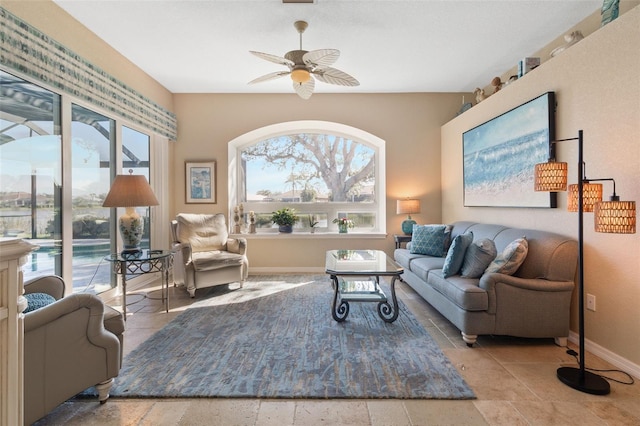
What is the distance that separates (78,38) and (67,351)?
2979 millimetres

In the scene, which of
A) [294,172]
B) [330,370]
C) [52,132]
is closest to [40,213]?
[52,132]

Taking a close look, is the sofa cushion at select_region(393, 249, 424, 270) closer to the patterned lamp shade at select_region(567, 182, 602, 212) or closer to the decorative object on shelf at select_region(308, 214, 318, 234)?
the decorative object on shelf at select_region(308, 214, 318, 234)

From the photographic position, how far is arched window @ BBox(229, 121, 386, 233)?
5.47 m

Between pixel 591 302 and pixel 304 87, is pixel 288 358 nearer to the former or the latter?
pixel 591 302

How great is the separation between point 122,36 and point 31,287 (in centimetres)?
268

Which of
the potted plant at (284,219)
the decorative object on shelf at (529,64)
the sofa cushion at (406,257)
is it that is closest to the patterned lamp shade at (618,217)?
the decorative object on shelf at (529,64)

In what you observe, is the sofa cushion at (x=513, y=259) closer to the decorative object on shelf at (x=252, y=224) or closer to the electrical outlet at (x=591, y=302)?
the electrical outlet at (x=591, y=302)

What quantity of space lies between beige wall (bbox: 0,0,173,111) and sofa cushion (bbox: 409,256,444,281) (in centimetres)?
400

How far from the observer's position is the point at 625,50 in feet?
6.88

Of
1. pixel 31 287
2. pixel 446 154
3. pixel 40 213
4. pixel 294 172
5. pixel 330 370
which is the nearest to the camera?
pixel 31 287

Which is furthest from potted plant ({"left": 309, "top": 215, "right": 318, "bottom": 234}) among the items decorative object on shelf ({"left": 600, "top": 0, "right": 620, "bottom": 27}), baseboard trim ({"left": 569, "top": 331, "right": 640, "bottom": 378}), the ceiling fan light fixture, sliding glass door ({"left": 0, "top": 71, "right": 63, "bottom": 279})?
decorative object on shelf ({"left": 600, "top": 0, "right": 620, "bottom": 27})

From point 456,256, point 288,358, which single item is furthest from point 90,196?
point 456,256

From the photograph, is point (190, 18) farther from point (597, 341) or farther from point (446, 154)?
point (597, 341)

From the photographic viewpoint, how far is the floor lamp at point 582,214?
1.78 m
